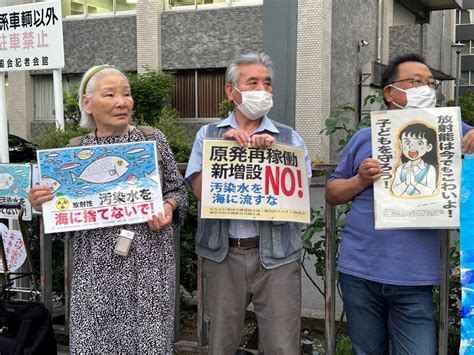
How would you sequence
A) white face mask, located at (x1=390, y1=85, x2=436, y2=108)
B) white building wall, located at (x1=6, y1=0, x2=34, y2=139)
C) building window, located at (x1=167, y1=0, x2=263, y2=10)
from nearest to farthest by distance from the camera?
white face mask, located at (x1=390, y1=85, x2=436, y2=108) → building window, located at (x1=167, y1=0, x2=263, y2=10) → white building wall, located at (x1=6, y1=0, x2=34, y2=139)

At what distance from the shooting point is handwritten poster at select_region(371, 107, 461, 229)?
2344mm

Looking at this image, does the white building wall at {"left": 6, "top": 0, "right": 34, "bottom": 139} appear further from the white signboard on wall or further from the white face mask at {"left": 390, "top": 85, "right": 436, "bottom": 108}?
the white face mask at {"left": 390, "top": 85, "right": 436, "bottom": 108}

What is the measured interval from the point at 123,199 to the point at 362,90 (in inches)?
746

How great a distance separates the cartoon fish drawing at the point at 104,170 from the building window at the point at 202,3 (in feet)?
55.6

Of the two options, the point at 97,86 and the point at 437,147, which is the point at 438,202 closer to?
the point at 437,147

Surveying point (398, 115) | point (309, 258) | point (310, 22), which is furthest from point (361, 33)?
point (398, 115)

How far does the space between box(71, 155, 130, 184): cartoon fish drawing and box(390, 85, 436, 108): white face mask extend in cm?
134

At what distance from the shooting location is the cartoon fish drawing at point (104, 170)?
8.49 ft

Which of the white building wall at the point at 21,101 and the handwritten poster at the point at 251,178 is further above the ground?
the white building wall at the point at 21,101

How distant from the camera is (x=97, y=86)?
2.51 meters

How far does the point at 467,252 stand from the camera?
2387mm

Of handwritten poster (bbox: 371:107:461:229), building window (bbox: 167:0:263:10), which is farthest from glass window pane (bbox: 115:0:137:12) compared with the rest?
handwritten poster (bbox: 371:107:461:229)

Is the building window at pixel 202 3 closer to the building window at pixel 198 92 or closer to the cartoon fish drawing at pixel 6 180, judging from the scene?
the building window at pixel 198 92

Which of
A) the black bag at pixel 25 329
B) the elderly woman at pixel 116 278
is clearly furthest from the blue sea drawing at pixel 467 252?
the black bag at pixel 25 329
